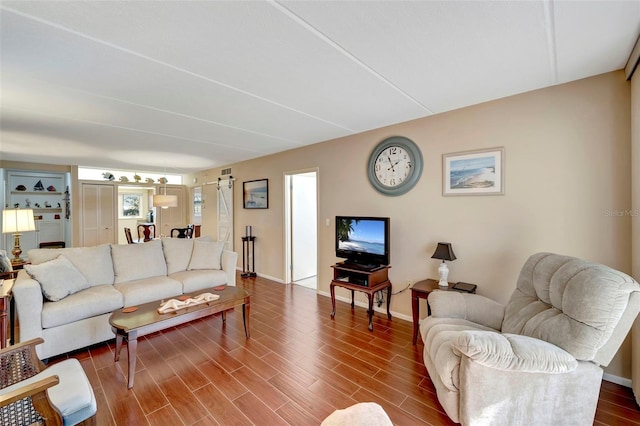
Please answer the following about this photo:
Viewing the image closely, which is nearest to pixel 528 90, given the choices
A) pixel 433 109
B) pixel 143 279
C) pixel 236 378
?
pixel 433 109

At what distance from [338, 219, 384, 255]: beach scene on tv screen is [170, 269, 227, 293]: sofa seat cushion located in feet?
5.67

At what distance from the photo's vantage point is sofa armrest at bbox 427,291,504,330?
7.00 feet

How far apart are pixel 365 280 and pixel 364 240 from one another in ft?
1.65

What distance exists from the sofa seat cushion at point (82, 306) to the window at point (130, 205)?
226 inches

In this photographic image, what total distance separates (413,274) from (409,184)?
1.09m

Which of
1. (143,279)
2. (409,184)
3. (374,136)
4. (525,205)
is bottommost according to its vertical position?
(143,279)

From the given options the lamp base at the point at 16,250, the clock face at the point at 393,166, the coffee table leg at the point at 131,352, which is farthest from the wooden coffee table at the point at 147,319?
the clock face at the point at 393,166

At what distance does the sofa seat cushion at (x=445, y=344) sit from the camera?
158cm

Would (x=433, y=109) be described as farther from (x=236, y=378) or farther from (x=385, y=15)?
(x=236, y=378)

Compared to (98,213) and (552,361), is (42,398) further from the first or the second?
(98,213)

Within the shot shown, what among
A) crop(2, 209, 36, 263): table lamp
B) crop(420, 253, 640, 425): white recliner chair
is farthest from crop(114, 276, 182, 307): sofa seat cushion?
crop(420, 253, 640, 425): white recliner chair

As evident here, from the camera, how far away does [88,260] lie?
9.95 ft

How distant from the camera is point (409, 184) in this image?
3.21 meters

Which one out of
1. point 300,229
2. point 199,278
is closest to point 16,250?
point 199,278
